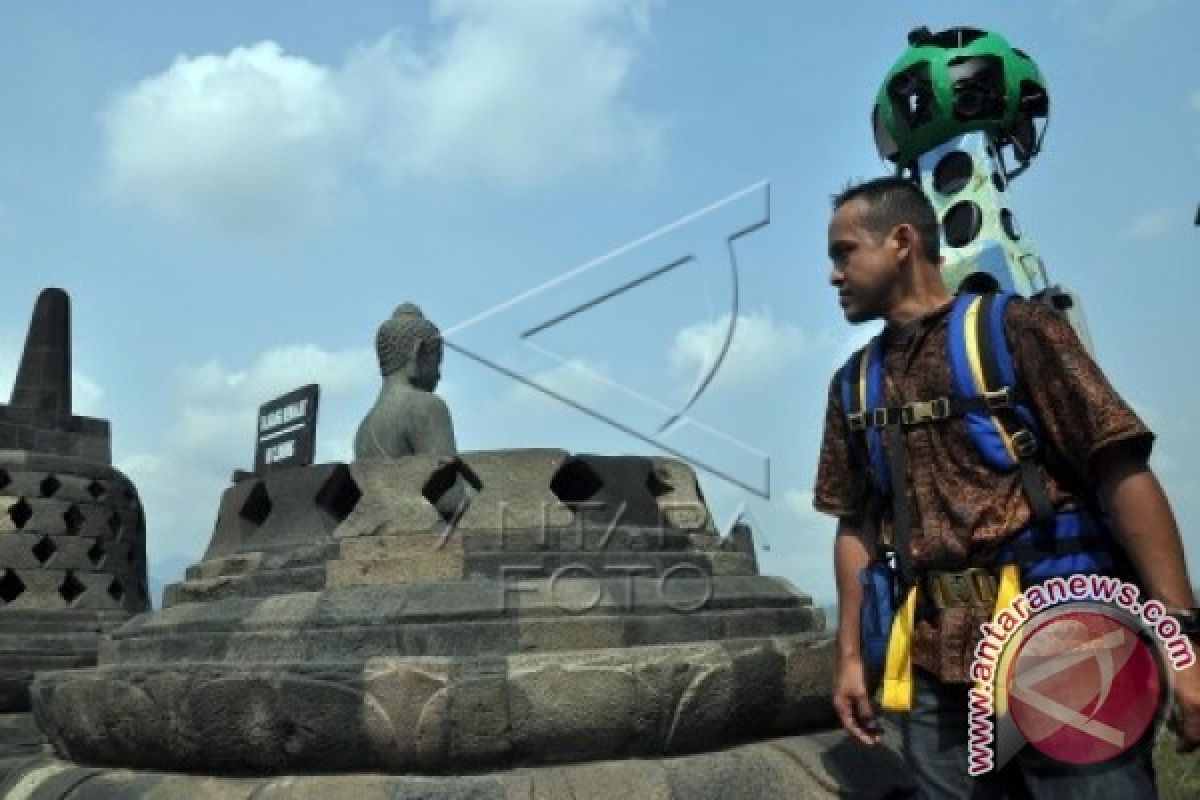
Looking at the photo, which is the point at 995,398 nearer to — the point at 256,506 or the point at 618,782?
the point at 618,782

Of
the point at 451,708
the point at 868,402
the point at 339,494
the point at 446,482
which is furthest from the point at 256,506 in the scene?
the point at 868,402

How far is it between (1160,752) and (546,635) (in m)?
3.12

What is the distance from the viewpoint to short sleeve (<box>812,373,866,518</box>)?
2510 mm

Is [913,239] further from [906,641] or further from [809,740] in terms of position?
[809,740]

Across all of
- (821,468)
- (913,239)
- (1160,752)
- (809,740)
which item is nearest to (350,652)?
(809,740)

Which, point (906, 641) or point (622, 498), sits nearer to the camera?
point (906, 641)

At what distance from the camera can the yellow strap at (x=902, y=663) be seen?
225 cm

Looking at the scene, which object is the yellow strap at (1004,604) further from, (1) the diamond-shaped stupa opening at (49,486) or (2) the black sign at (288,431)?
(1) the diamond-shaped stupa opening at (49,486)

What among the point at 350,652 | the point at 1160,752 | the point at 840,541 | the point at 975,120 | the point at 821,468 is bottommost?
the point at 1160,752

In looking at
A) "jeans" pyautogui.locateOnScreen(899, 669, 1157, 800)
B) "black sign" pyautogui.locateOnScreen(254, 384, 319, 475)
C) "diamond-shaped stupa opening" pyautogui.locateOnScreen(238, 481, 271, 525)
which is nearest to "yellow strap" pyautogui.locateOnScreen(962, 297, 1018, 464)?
"jeans" pyautogui.locateOnScreen(899, 669, 1157, 800)

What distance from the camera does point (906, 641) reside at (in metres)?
2.27

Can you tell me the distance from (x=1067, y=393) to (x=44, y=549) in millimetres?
10960

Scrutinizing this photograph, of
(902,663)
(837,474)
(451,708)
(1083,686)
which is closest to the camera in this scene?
(1083,686)

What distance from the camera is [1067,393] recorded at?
2061 mm
